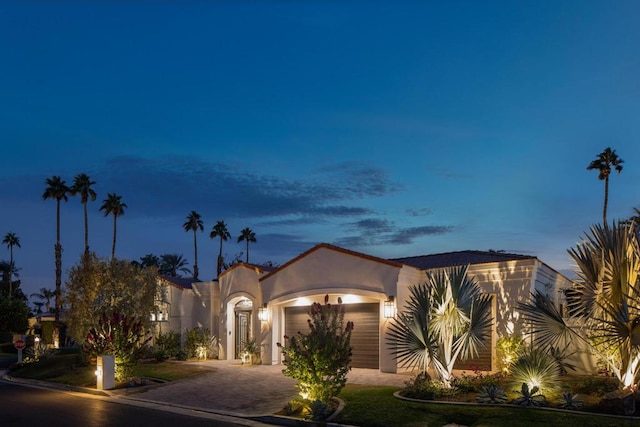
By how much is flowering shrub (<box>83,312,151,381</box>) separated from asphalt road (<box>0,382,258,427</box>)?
2.17 meters

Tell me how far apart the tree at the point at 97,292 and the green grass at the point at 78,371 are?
4.75 ft

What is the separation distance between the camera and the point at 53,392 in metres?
19.8

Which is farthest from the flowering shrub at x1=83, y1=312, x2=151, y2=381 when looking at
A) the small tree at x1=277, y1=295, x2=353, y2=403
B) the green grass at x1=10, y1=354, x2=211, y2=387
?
the small tree at x1=277, y1=295, x2=353, y2=403

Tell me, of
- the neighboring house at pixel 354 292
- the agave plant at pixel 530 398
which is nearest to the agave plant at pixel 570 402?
the agave plant at pixel 530 398

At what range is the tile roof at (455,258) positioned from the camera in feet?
72.0

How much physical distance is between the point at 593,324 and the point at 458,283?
11.1ft

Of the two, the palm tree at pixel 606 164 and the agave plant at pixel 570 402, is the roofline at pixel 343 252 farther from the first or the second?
the palm tree at pixel 606 164

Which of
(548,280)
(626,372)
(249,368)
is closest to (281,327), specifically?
(249,368)

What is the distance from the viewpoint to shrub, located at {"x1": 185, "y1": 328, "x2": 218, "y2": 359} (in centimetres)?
2755

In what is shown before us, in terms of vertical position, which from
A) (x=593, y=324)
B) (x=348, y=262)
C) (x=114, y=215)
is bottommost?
(x=593, y=324)

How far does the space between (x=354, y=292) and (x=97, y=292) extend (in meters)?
12.4

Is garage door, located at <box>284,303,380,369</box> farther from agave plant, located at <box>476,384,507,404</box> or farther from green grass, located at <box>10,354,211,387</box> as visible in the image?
agave plant, located at <box>476,384,507,404</box>

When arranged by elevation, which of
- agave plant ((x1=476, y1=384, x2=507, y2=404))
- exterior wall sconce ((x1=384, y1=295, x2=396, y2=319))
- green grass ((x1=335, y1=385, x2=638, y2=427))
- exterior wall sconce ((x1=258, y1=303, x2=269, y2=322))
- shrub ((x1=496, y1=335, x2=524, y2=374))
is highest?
exterior wall sconce ((x1=384, y1=295, x2=396, y2=319))

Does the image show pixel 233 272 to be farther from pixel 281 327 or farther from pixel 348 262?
pixel 348 262
